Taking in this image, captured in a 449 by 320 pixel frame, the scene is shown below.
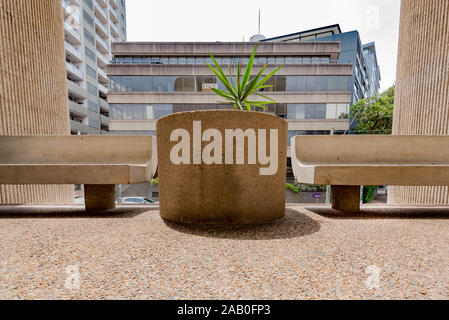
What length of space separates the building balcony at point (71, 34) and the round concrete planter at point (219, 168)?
33504mm

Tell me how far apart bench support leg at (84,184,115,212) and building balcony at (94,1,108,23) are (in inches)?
1645

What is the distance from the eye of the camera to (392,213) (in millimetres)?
4035

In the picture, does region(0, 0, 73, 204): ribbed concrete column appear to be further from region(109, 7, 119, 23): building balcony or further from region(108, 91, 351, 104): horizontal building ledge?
region(109, 7, 119, 23): building balcony

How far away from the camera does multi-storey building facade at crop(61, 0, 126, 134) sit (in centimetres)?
2678

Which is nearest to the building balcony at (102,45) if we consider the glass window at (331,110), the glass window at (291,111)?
the glass window at (291,111)

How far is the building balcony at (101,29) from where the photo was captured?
3353 cm

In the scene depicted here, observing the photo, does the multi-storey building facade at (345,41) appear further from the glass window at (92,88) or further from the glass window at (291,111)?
the glass window at (92,88)

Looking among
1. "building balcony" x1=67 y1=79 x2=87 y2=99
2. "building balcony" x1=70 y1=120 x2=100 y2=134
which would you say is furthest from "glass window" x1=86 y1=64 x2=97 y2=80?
"building balcony" x1=70 y1=120 x2=100 y2=134

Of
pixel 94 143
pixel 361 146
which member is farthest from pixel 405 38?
pixel 94 143

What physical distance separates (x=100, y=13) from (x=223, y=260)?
45685mm

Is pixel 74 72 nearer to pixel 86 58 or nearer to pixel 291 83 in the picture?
pixel 86 58

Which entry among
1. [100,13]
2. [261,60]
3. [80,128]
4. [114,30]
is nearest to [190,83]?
[261,60]

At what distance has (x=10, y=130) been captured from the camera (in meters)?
5.39
